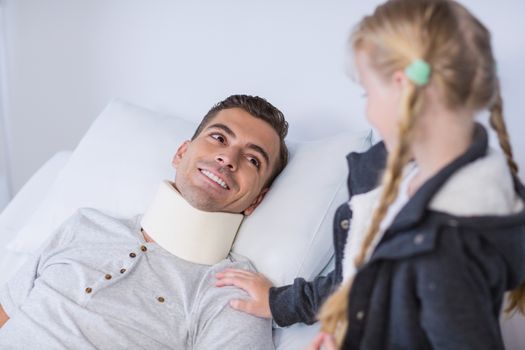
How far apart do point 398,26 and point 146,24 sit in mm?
1521

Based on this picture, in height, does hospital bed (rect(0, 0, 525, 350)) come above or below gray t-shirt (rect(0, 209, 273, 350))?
above

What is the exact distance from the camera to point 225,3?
1935mm

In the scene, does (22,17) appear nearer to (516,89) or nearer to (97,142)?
(97,142)

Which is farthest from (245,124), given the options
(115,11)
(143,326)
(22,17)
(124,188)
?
(22,17)

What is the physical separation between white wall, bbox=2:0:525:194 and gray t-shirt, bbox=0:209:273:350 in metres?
0.66

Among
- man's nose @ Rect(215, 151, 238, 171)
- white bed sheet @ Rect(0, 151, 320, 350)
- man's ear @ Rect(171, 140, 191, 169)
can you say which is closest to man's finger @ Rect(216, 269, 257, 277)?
white bed sheet @ Rect(0, 151, 320, 350)

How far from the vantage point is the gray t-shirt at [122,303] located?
1267mm

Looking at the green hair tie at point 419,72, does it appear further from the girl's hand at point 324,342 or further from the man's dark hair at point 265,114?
the man's dark hair at point 265,114

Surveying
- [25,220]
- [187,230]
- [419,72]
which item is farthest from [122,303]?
[419,72]

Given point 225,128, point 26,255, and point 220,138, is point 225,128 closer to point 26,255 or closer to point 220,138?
point 220,138

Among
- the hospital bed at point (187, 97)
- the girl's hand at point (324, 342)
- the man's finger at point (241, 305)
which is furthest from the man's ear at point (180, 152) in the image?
the girl's hand at point (324, 342)

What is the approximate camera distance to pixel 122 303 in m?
1.32

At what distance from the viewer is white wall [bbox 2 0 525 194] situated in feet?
5.58

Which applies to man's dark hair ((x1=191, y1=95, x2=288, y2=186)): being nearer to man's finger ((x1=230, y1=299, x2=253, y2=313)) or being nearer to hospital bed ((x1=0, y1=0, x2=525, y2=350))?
hospital bed ((x1=0, y1=0, x2=525, y2=350))
